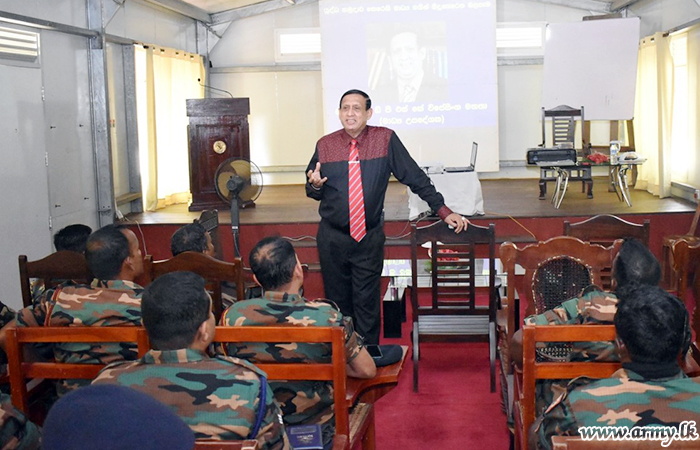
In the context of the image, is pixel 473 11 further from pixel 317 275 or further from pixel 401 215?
pixel 317 275

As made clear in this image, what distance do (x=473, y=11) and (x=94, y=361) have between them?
7661 mm

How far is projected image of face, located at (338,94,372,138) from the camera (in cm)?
377

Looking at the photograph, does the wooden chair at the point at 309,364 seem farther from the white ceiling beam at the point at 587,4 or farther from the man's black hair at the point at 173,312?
the white ceiling beam at the point at 587,4

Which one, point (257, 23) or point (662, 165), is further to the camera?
point (257, 23)

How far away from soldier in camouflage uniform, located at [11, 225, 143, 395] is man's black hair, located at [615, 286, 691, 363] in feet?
5.02

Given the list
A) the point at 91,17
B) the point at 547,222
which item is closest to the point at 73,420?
the point at 547,222

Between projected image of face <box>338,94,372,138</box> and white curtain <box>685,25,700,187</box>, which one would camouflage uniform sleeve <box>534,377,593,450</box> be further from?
white curtain <box>685,25,700,187</box>

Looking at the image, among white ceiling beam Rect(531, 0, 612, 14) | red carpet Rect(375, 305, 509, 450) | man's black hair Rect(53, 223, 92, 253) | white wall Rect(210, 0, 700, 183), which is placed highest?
white ceiling beam Rect(531, 0, 612, 14)

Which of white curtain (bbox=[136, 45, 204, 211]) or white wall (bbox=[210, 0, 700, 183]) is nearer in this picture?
white curtain (bbox=[136, 45, 204, 211])

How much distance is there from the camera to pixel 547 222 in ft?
22.6

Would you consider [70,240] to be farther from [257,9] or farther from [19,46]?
[257,9]

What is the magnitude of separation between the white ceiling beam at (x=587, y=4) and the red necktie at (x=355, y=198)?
7.46m

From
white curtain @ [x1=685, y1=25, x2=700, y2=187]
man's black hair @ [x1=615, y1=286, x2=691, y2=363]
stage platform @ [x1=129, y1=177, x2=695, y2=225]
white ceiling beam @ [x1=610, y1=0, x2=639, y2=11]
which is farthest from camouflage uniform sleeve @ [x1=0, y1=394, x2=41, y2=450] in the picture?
white ceiling beam @ [x1=610, y1=0, x2=639, y2=11]

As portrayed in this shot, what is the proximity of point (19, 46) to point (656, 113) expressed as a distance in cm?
649
